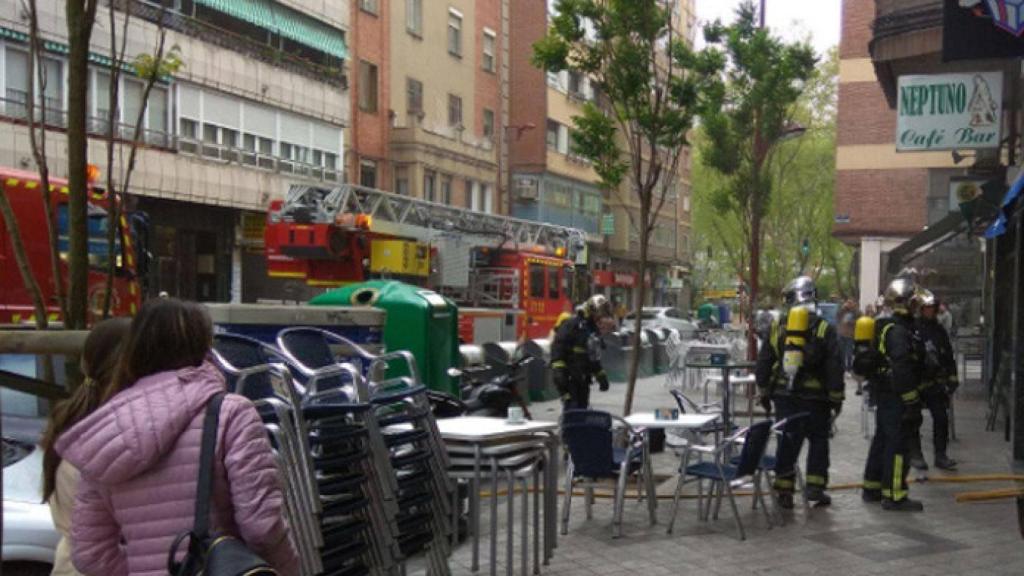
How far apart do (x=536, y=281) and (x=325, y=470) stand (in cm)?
1859

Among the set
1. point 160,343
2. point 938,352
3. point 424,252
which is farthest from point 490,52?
point 160,343

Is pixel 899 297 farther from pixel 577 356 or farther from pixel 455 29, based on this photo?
pixel 455 29

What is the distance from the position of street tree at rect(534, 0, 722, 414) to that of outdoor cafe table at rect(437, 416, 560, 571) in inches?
159

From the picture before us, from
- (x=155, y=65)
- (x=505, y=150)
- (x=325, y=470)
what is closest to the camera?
(x=325, y=470)

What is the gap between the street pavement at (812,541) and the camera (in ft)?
21.6

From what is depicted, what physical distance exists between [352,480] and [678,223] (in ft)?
203

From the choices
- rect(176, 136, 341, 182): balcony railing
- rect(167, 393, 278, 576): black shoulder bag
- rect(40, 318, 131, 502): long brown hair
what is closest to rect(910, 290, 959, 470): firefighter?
rect(40, 318, 131, 502): long brown hair

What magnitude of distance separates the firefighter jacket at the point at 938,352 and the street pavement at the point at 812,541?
47.6 inches

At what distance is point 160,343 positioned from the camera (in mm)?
2910

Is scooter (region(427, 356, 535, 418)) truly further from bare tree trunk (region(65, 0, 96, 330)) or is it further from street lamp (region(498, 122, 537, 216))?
street lamp (region(498, 122, 537, 216))

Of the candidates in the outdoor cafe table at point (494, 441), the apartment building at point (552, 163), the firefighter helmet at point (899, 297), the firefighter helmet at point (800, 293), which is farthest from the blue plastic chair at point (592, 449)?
the apartment building at point (552, 163)

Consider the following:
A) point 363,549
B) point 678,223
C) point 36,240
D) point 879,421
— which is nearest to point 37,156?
point 363,549

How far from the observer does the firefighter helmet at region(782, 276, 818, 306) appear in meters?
8.51

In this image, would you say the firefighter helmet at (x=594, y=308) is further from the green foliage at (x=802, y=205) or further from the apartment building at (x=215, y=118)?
the green foliage at (x=802, y=205)
